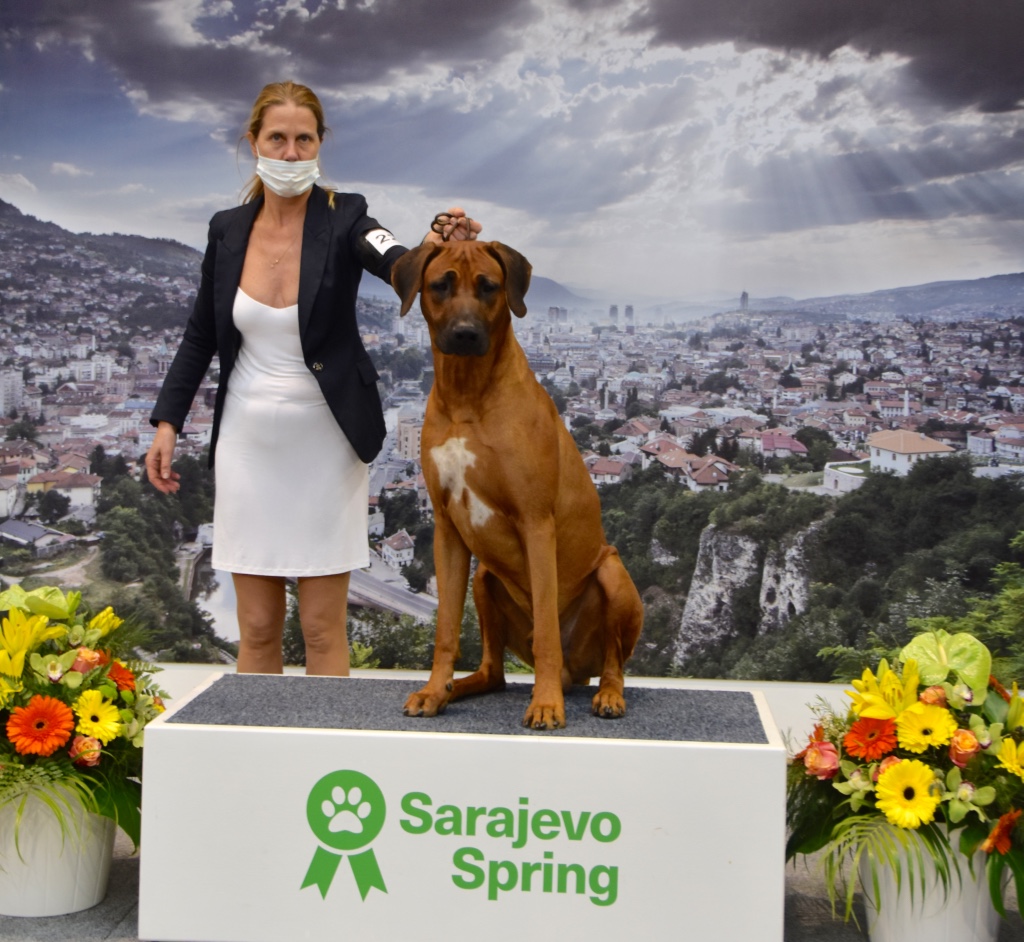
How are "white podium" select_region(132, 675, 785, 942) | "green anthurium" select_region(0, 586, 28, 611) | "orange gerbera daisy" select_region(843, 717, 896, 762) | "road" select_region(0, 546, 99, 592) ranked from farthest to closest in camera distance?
"road" select_region(0, 546, 99, 592), "green anthurium" select_region(0, 586, 28, 611), "orange gerbera daisy" select_region(843, 717, 896, 762), "white podium" select_region(132, 675, 785, 942)

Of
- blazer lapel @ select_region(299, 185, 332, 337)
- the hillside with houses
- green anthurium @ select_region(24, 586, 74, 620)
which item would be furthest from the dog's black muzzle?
the hillside with houses

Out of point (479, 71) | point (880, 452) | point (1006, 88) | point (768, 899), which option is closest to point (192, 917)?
point (768, 899)

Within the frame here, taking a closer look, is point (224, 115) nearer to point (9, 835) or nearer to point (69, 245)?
point (69, 245)

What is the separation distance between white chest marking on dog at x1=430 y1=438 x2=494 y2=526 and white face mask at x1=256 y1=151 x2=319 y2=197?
0.94 metres

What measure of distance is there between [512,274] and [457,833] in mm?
1185

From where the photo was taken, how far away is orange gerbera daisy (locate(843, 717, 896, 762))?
2.39 metres

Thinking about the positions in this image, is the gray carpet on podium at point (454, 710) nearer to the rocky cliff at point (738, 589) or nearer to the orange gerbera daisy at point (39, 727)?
the orange gerbera daisy at point (39, 727)

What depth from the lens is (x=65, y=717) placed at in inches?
99.8

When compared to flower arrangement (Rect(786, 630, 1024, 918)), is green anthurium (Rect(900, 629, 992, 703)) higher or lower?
higher

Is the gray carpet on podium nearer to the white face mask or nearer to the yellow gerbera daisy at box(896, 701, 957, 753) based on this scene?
the yellow gerbera daisy at box(896, 701, 957, 753)

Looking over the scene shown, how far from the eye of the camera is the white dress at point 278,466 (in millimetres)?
2939

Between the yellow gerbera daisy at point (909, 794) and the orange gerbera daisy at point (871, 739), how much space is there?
7cm

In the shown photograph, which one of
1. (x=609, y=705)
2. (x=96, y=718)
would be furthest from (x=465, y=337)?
(x=96, y=718)

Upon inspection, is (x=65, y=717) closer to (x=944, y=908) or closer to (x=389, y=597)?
(x=944, y=908)
